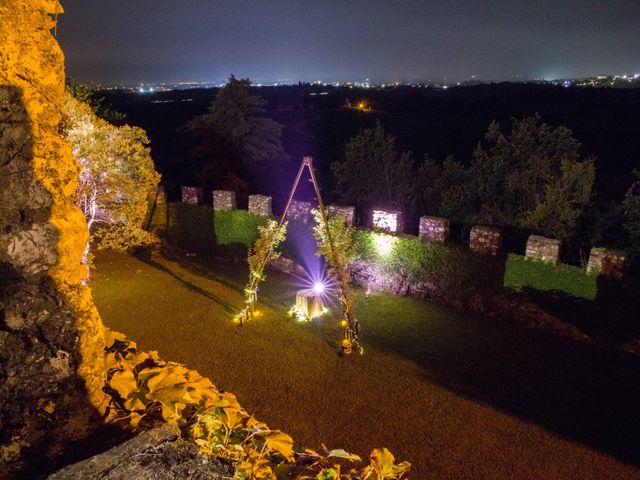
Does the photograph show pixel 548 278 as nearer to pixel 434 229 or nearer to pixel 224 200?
pixel 434 229

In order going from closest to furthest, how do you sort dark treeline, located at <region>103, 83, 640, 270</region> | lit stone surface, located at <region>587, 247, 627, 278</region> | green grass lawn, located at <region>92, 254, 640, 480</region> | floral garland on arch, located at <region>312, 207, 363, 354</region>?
green grass lawn, located at <region>92, 254, 640, 480</region> < floral garland on arch, located at <region>312, 207, 363, 354</region> < lit stone surface, located at <region>587, 247, 627, 278</region> < dark treeline, located at <region>103, 83, 640, 270</region>

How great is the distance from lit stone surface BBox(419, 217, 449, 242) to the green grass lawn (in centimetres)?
195

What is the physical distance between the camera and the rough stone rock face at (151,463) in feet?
9.58

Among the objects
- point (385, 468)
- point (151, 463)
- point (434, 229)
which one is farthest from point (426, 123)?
point (151, 463)

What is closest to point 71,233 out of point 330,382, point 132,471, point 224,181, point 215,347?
point 132,471

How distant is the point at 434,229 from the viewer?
540 inches

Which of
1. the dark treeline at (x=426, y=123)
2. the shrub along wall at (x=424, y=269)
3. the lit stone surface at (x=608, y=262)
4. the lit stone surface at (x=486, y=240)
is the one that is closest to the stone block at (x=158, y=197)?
the shrub along wall at (x=424, y=269)

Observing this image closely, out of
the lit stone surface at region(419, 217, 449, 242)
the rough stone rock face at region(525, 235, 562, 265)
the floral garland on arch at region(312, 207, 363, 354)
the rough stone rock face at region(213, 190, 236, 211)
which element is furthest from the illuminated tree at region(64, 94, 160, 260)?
the rough stone rock face at region(525, 235, 562, 265)

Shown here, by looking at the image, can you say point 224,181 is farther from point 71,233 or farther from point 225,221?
point 71,233

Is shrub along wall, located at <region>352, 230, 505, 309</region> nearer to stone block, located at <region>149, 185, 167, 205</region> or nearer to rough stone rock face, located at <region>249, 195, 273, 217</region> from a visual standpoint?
rough stone rock face, located at <region>249, 195, 273, 217</region>

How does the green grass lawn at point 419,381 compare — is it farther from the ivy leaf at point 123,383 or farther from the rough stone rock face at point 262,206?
the ivy leaf at point 123,383

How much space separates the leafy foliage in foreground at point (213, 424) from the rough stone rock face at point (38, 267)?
1.16ft

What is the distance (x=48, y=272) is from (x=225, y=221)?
48.2 ft

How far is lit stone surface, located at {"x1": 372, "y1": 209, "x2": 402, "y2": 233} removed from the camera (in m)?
14.5
